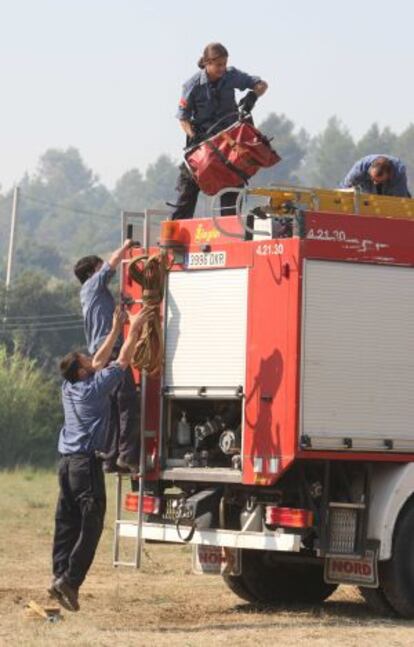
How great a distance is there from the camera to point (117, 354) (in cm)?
1475

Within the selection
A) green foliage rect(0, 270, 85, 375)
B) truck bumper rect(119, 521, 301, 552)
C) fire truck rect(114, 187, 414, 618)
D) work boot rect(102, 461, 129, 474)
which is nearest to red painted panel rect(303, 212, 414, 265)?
fire truck rect(114, 187, 414, 618)

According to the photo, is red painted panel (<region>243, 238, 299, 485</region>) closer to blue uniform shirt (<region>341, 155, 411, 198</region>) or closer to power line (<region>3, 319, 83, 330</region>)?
blue uniform shirt (<region>341, 155, 411, 198</region>)

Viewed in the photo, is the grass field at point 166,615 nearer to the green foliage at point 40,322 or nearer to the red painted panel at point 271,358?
the red painted panel at point 271,358

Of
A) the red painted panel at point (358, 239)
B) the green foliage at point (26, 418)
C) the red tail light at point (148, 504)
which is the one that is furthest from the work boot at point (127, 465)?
the green foliage at point (26, 418)

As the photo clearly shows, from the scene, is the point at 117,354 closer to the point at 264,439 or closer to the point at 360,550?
the point at 264,439

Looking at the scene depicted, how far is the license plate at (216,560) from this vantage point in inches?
572

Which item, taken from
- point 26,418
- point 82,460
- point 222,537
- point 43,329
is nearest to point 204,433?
point 222,537

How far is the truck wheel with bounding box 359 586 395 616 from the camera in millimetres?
14234

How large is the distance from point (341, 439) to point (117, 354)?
2033 millimetres

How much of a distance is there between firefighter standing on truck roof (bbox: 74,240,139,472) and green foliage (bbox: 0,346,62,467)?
38.7m

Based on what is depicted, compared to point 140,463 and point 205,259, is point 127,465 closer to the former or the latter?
point 140,463

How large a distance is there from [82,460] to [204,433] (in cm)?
113

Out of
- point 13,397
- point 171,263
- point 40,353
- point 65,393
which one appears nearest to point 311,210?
point 171,263

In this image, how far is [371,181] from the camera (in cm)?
1583
